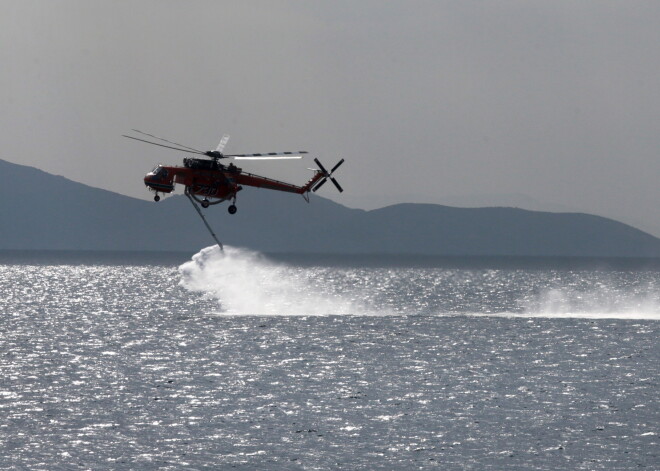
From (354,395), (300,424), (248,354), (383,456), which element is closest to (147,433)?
(300,424)

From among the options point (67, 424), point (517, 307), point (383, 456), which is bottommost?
point (383, 456)

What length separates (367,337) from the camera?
117125 millimetres

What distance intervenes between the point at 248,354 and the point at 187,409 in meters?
31.5

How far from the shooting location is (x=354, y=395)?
7394 cm

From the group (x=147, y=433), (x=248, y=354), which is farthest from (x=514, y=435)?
(x=248, y=354)

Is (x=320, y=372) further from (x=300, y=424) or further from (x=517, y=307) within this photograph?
(x=517, y=307)

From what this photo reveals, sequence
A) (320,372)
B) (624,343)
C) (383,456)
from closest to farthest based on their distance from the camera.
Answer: (383,456), (320,372), (624,343)

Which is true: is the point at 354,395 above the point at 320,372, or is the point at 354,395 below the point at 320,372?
below

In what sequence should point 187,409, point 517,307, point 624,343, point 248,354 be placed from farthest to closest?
point 517,307 < point 624,343 < point 248,354 < point 187,409

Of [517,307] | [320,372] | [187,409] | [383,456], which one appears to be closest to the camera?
[383,456]

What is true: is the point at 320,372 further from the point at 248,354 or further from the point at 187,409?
the point at 187,409

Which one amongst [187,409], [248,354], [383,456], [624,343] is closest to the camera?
[383,456]

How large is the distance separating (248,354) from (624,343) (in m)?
45.9

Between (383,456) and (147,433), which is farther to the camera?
(147,433)
